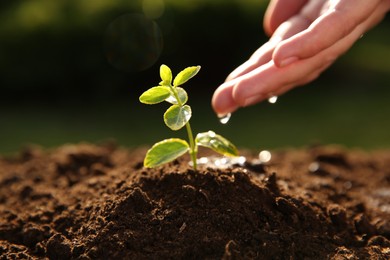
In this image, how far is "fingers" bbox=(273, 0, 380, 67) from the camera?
2486 mm

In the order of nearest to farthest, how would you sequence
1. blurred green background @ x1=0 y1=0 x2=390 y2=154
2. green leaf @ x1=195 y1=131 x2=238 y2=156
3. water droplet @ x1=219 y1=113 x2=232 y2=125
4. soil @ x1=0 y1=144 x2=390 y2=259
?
1. soil @ x1=0 y1=144 x2=390 y2=259
2. green leaf @ x1=195 y1=131 x2=238 y2=156
3. water droplet @ x1=219 y1=113 x2=232 y2=125
4. blurred green background @ x1=0 y1=0 x2=390 y2=154

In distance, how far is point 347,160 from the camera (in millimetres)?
4020

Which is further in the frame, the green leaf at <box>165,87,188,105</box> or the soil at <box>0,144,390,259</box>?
the green leaf at <box>165,87,188,105</box>

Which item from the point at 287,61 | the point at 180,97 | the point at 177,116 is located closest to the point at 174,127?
the point at 177,116

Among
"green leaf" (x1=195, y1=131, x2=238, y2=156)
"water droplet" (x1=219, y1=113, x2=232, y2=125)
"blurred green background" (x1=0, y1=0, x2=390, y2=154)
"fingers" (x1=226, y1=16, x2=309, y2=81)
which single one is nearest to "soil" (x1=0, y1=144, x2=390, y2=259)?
"green leaf" (x1=195, y1=131, x2=238, y2=156)

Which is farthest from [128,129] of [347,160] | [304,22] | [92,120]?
[304,22]

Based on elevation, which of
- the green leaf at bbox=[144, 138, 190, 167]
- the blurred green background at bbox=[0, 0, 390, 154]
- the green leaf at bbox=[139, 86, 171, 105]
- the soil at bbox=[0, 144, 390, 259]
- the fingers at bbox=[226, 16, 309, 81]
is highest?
the blurred green background at bbox=[0, 0, 390, 154]

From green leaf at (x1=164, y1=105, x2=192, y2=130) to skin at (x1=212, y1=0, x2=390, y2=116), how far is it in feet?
1.08

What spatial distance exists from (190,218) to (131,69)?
18.0 feet

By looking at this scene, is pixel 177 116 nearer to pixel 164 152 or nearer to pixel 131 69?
pixel 164 152

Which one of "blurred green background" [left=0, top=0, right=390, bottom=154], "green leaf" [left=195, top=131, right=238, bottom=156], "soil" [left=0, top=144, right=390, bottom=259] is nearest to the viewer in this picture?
"soil" [left=0, top=144, right=390, bottom=259]

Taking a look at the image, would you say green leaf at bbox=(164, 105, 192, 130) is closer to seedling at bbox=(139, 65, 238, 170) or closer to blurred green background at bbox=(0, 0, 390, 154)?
seedling at bbox=(139, 65, 238, 170)

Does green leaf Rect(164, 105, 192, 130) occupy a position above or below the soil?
above

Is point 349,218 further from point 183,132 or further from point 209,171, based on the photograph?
point 183,132
